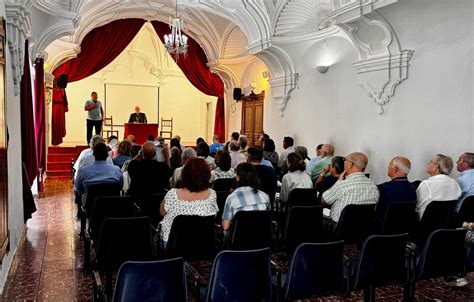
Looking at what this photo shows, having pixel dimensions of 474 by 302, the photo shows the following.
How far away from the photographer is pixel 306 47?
8.74m

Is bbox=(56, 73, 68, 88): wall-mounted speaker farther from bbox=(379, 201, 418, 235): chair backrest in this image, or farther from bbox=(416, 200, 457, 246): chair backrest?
bbox=(416, 200, 457, 246): chair backrest

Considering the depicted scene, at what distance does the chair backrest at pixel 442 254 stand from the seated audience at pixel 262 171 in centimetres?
229

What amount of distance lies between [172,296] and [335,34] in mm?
6752

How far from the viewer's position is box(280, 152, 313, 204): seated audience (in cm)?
471

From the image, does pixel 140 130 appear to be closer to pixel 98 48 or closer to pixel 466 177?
pixel 98 48

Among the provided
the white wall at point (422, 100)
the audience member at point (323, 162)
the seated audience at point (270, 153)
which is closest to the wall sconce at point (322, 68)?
the white wall at point (422, 100)

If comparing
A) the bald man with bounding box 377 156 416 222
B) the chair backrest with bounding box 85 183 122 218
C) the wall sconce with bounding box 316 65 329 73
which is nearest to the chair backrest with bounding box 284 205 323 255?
the bald man with bounding box 377 156 416 222

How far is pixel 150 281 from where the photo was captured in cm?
212

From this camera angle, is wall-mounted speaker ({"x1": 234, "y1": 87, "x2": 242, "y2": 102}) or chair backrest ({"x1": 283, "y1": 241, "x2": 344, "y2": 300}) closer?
chair backrest ({"x1": 283, "y1": 241, "x2": 344, "y2": 300})

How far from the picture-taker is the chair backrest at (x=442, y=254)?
9.41 ft

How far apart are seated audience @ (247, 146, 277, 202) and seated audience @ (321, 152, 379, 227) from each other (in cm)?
122

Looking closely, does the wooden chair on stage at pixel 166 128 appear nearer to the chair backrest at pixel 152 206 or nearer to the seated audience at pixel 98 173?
the seated audience at pixel 98 173

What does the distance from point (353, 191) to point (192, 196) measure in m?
1.51

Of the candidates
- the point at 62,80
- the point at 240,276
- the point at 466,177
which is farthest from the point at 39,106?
the point at 466,177
